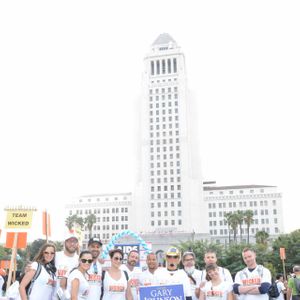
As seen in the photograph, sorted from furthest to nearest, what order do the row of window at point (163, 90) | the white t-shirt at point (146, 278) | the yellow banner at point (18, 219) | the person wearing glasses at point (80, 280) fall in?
the row of window at point (163, 90) < the yellow banner at point (18, 219) < the white t-shirt at point (146, 278) < the person wearing glasses at point (80, 280)

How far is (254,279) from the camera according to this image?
7332mm

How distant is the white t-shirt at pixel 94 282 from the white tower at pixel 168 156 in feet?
265

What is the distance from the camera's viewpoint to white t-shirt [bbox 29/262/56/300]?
275 inches

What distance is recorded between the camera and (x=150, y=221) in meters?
89.8

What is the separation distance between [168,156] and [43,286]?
283ft

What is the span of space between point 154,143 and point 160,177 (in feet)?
28.1

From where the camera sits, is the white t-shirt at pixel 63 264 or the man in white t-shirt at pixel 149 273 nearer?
the white t-shirt at pixel 63 264

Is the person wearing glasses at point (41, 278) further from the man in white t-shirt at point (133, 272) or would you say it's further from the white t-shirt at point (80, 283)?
the man in white t-shirt at point (133, 272)

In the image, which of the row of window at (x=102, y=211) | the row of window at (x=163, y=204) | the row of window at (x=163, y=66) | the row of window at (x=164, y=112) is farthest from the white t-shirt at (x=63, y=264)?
the row of window at (x=163, y=66)

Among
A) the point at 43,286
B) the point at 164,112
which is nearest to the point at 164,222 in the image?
the point at 164,112

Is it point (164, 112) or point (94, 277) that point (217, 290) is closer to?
point (94, 277)

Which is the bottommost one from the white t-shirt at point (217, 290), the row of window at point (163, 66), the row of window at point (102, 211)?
the white t-shirt at point (217, 290)

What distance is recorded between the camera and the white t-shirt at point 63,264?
24.7 feet

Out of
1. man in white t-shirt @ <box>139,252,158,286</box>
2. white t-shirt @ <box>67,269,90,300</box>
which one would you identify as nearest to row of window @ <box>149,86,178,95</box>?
man in white t-shirt @ <box>139,252,158,286</box>
